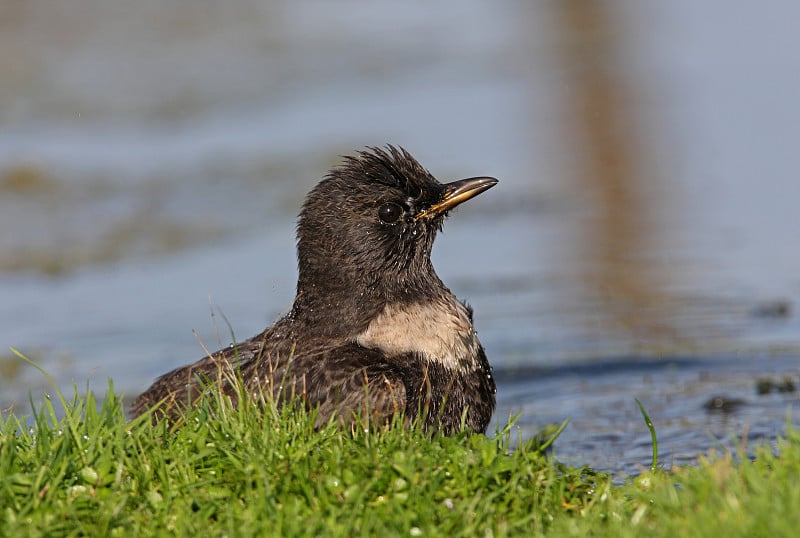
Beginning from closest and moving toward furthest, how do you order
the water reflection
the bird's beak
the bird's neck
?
the bird's neck < the bird's beak < the water reflection

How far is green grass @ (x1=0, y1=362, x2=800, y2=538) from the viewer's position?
4.67 meters

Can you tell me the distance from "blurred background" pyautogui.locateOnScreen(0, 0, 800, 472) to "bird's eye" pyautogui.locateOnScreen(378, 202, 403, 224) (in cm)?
143

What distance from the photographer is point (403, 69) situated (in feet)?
61.0

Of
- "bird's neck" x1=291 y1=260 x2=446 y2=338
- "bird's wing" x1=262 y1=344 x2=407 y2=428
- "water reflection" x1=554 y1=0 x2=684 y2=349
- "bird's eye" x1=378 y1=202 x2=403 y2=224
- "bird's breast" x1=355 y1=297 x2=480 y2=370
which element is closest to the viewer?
"bird's wing" x1=262 y1=344 x2=407 y2=428

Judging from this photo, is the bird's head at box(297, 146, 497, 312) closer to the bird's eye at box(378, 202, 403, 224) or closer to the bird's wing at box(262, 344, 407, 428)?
the bird's eye at box(378, 202, 403, 224)

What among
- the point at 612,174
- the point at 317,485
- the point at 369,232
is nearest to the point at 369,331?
the point at 369,232

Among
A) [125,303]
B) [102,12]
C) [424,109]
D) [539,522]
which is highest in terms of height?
[102,12]

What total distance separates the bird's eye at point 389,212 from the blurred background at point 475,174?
4.71 feet

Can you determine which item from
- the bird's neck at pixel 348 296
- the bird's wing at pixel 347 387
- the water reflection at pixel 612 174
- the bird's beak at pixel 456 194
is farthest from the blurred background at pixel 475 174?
the bird's beak at pixel 456 194

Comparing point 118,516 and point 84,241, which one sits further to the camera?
point 84,241

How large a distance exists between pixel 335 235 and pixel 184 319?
11.4 feet

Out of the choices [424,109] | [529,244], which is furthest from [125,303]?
[424,109]

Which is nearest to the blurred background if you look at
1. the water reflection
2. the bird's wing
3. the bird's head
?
the water reflection

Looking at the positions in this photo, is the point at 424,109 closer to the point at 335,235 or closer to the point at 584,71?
the point at 584,71
